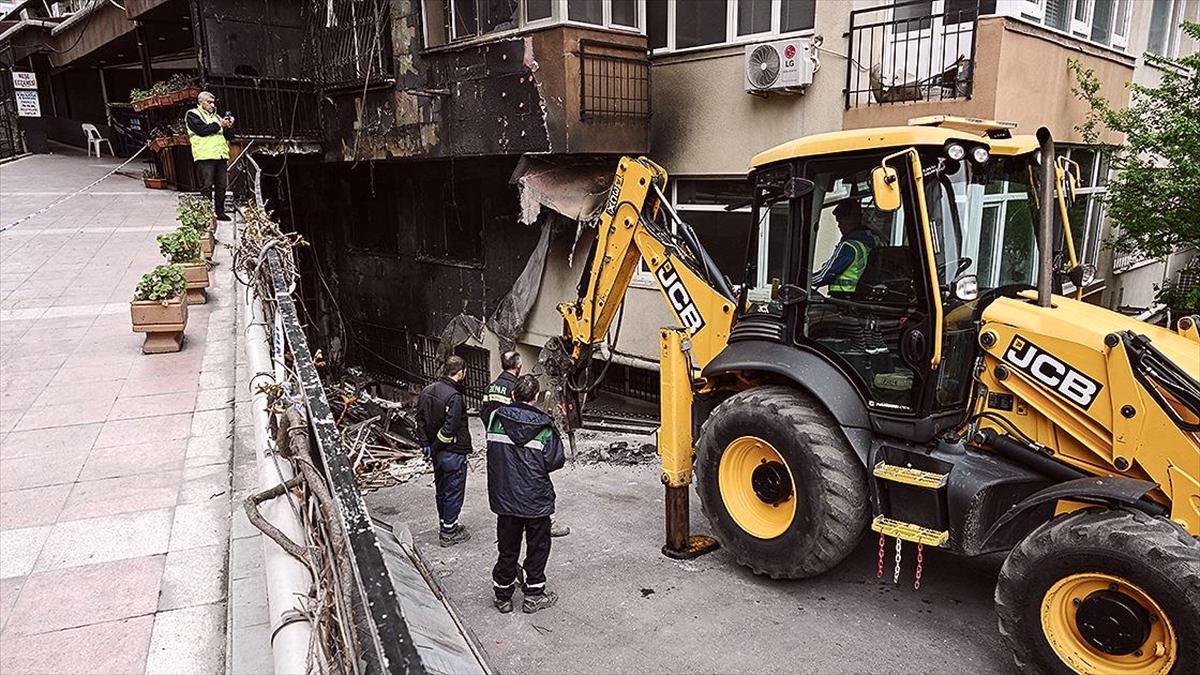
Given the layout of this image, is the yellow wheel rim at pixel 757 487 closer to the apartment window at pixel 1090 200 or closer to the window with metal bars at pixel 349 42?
the apartment window at pixel 1090 200

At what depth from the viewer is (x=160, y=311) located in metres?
6.85

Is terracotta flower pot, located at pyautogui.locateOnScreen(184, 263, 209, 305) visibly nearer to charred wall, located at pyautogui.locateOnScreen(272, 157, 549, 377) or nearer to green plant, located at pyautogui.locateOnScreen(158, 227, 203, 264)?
green plant, located at pyautogui.locateOnScreen(158, 227, 203, 264)

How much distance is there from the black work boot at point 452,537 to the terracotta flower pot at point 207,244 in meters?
4.83

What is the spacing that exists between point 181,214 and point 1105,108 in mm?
10674

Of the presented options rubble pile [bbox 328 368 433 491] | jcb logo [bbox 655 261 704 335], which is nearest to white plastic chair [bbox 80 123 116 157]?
rubble pile [bbox 328 368 433 491]

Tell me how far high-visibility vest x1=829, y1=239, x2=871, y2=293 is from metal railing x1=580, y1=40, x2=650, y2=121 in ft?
17.0

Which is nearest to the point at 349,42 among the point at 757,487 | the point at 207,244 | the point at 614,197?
the point at 207,244

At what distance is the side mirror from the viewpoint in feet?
13.1

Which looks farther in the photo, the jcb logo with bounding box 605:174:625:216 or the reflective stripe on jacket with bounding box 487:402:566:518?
the jcb logo with bounding box 605:174:625:216

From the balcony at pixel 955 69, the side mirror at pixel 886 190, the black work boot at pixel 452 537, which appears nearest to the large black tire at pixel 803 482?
the side mirror at pixel 886 190

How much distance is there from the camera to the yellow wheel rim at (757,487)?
16.6 ft

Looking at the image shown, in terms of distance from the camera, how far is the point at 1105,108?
28.0 ft

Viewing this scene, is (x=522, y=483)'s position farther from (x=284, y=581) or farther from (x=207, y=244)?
(x=207, y=244)

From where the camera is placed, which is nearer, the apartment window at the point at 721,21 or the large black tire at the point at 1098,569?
the large black tire at the point at 1098,569
